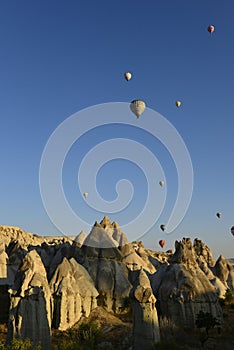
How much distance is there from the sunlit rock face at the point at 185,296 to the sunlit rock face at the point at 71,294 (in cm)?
571

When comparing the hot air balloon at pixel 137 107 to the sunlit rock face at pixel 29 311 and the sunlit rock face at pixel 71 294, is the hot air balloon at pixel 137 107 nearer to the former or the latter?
the sunlit rock face at pixel 71 294

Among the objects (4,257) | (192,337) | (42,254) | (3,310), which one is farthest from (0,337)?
(42,254)

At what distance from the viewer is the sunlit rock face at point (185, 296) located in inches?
1030

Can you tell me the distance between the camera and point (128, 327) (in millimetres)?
25547

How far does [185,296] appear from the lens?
26.6 m

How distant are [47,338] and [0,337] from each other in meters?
5.18

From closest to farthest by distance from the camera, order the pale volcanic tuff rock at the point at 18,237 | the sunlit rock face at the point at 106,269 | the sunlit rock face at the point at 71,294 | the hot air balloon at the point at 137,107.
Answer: the sunlit rock face at the point at 71,294 < the sunlit rock face at the point at 106,269 < the hot air balloon at the point at 137,107 < the pale volcanic tuff rock at the point at 18,237

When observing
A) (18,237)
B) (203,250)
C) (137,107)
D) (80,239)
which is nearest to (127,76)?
(137,107)

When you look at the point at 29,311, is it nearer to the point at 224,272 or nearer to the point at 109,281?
the point at 109,281

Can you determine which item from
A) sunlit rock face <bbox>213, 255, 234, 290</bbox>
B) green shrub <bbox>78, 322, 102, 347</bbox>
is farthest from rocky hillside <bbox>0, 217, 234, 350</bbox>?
sunlit rock face <bbox>213, 255, 234, 290</bbox>

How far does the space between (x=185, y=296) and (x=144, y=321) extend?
351 inches

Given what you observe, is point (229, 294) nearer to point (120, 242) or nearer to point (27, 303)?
point (120, 242)

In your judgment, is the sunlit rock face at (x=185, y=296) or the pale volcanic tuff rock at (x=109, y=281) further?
the pale volcanic tuff rock at (x=109, y=281)

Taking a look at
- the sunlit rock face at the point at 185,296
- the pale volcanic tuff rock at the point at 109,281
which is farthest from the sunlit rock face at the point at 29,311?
the pale volcanic tuff rock at the point at 109,281
